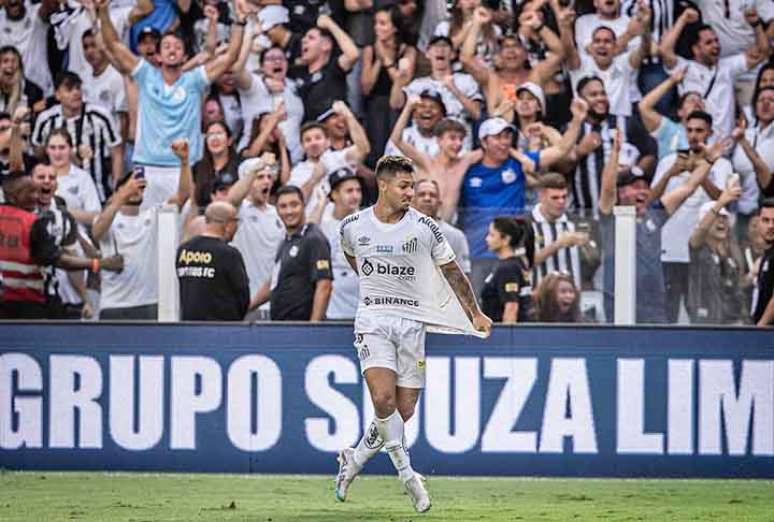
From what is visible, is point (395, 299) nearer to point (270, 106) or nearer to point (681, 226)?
point (681, 226)

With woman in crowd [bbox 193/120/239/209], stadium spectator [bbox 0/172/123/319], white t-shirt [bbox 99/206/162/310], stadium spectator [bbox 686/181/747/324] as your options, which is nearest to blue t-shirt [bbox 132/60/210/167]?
woman in crowd [bbox 193/120/239/209]

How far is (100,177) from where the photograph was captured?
52.6ft

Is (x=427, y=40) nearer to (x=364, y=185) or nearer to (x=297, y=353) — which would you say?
(x=364, y=185)

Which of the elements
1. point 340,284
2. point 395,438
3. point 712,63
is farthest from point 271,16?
point 395,438

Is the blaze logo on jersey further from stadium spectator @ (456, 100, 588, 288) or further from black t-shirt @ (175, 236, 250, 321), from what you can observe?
stadium spectator @ (456, 100, 588, 288)

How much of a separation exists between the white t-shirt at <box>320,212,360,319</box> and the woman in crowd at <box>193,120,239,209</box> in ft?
6.33

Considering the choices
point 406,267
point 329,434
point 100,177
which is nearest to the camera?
point 406,267

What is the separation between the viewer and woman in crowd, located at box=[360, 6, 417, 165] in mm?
16109

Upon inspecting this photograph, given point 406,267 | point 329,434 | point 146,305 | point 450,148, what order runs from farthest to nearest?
point 450,148
point 146,305
point 329,434
point 406,267

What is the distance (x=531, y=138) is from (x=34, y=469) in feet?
19.7

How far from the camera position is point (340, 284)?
1382 centimetres

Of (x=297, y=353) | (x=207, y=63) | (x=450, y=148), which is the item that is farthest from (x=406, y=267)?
(x=207, y=63)

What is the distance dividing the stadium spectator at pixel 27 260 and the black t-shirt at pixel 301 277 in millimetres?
1469

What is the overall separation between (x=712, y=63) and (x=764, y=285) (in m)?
4.33
